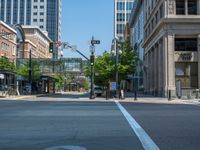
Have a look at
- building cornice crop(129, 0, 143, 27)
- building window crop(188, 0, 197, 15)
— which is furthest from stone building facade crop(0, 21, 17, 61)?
building window crop(188, 0, 197, 15)

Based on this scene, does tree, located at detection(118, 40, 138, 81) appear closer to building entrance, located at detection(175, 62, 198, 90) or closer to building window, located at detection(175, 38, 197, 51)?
building entrance, located at detection(175, 62, 198, 90)

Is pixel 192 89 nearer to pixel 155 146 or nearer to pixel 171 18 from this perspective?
pixel 171 18

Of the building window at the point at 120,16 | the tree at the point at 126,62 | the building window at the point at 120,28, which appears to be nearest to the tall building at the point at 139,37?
the tree at the point at 126,62

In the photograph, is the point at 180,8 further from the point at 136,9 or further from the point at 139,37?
the point at 136,9

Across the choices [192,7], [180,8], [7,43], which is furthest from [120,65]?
[7,43]

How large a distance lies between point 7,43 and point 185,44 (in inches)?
2564

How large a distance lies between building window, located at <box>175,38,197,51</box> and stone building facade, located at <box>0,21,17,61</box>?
55.2m

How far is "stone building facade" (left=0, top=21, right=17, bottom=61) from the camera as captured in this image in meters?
111

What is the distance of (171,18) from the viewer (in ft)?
202

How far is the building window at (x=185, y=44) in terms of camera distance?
6325 centimetres

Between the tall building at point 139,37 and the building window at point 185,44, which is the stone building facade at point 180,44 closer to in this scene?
the building window at point 185,44

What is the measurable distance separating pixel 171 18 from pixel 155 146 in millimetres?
52586

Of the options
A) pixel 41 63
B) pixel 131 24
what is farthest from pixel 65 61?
pixel 131 24

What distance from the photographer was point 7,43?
117125mm
